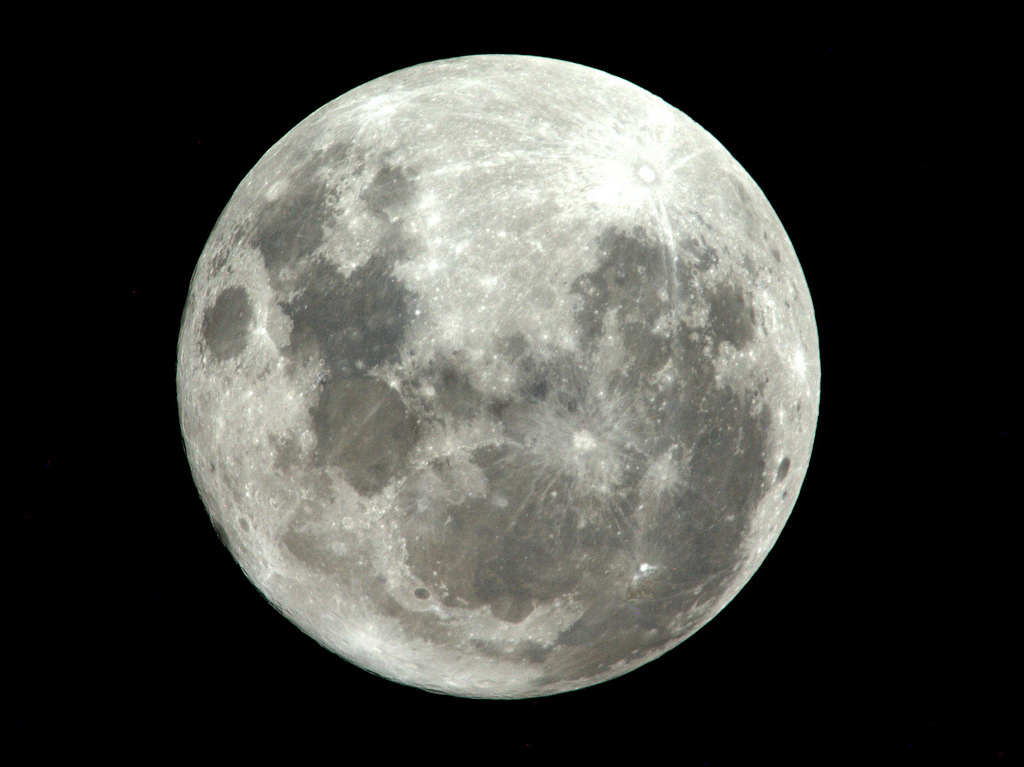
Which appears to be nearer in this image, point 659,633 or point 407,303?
point 407,303

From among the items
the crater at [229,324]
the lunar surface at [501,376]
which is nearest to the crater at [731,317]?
the lunar surface at [501,376]

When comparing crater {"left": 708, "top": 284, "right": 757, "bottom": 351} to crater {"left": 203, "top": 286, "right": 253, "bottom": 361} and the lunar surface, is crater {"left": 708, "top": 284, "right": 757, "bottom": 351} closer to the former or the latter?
the lunar surface

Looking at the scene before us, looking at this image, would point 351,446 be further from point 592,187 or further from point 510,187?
point 592,187

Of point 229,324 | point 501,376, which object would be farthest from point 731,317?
point 229,324

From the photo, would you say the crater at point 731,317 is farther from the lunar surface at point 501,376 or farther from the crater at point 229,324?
the crater at point 229,324

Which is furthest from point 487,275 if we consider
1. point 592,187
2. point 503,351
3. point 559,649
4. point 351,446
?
point 559,649

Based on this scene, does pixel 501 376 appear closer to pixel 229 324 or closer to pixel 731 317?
pixel 731 317

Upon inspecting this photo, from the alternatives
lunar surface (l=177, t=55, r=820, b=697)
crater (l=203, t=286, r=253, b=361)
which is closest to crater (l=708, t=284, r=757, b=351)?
lunar surface (l=177, t=55, r=820, b=697)
